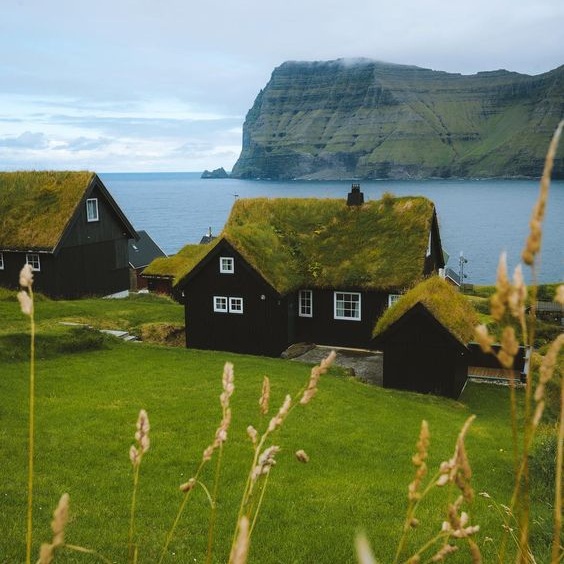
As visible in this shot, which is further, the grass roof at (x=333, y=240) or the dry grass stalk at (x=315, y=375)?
the grass roof at (x=333, y=240)

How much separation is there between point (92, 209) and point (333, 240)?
16597 millimetres

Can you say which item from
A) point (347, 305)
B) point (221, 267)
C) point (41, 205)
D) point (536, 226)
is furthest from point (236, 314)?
point (536, 226)

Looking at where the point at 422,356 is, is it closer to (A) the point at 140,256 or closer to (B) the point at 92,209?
(B) the point at 92,209

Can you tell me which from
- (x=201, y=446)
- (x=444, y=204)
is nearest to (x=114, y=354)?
(x=201, y=446)

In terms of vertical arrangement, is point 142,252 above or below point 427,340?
above

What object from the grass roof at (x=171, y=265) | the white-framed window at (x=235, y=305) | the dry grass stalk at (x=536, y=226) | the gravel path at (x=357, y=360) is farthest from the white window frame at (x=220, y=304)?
the dry grass stalk at (x=536, y=226)

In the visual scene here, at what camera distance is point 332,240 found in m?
29.7

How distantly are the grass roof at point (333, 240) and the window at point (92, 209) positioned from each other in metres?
10.6

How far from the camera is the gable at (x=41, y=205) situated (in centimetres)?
3484

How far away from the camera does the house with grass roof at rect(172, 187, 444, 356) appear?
89.2ft

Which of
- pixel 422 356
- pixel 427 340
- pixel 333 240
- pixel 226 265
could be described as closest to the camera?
pixel 427 340

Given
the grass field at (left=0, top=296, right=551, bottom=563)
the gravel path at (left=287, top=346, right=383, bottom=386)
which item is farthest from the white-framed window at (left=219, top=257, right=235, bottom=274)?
the gravel path at (left=287, top=346, right=383, bottom=386)

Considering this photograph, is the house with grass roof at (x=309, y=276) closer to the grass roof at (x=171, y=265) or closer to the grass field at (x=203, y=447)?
the grass field at (x=203, y=447)

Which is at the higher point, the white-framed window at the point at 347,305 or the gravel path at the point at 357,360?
the white-framed window at the point at 347,305
